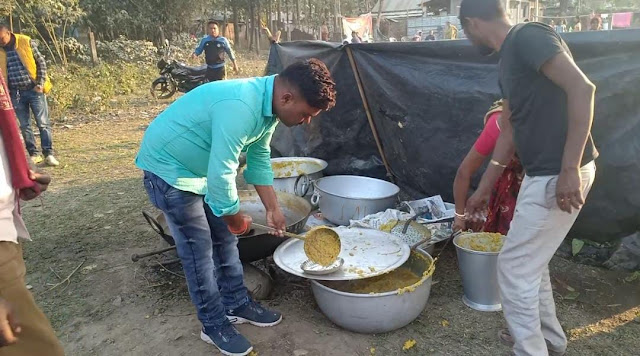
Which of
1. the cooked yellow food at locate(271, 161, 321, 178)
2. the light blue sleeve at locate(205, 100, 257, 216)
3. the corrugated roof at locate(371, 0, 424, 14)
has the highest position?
→ the corrugated roof at locate(371, 0, 424, 14)

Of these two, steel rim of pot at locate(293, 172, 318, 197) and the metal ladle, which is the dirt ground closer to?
the metal ladle

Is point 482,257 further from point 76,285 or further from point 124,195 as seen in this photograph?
point 124,195

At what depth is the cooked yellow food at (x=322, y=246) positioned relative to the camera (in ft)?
8.96

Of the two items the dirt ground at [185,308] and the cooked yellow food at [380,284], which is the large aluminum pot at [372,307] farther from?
the cooked yellow food at [380,284]

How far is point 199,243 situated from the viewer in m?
2.34

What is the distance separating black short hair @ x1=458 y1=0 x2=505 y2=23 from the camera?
2002mm

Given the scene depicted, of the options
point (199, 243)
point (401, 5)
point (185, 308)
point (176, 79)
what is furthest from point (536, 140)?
point (401, 5)

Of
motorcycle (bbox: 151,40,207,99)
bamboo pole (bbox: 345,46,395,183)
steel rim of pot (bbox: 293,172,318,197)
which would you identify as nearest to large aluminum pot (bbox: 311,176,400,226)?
steel rim of pot (bbox: 293,172,318,197)

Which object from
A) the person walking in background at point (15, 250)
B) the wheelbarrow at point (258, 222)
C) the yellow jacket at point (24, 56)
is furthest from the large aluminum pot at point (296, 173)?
the yellow jacket at point (24, 56)

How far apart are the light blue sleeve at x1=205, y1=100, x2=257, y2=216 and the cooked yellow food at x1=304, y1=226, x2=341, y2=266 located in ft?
2.63

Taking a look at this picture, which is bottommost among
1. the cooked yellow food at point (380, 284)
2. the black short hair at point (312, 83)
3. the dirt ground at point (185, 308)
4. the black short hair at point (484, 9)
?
the dirt ground at point (185, 308)

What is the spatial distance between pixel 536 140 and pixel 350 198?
2.04 m

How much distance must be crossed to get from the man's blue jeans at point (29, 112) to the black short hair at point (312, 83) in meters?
5.30

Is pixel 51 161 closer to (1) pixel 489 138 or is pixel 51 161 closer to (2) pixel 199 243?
(2) pixel 199 243
